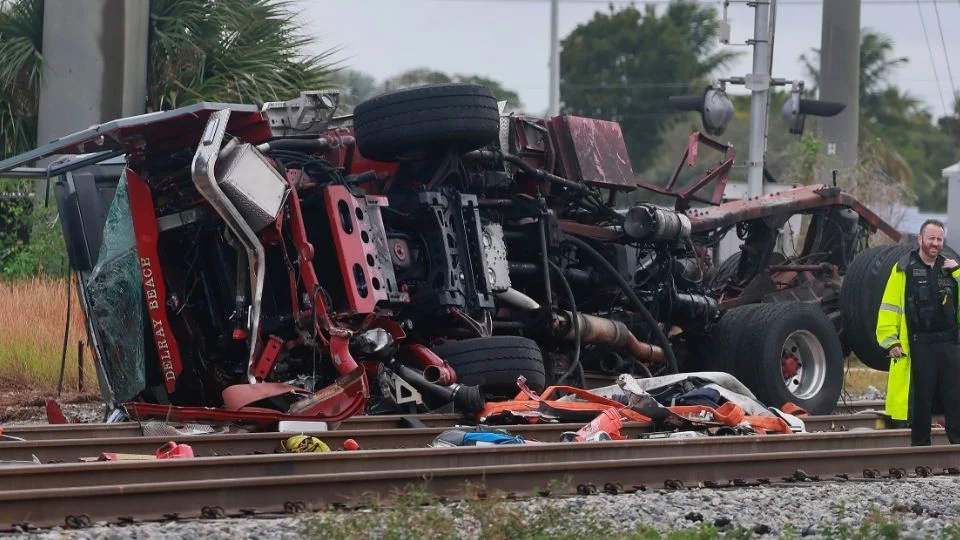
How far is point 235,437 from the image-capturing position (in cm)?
963

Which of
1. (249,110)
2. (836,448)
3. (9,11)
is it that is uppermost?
(9,11)

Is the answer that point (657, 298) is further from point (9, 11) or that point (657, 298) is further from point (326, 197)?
point (9, 11)

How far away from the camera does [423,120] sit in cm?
1180

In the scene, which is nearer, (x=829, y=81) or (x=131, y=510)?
(x=131, y=510)

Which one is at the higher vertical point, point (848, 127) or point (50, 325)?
point (848, 127)

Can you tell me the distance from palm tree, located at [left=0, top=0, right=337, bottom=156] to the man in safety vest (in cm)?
1148

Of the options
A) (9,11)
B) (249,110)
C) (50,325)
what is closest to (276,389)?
(249,110)

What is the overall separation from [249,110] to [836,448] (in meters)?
4.48

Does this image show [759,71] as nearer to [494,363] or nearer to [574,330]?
[574,330]

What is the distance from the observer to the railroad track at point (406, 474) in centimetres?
687

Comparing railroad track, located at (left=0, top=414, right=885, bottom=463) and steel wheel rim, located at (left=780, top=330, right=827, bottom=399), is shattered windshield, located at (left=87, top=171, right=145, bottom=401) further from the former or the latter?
steel wheel rim, located at (left=780, top=330, right=827, bottom=399)

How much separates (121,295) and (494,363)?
8.78 feet

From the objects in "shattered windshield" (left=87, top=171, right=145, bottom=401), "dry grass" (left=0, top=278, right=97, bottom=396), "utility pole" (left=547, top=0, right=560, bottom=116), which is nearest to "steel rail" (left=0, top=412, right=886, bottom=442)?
"shattered windshield" (left=87, top=171, right=145, bottom=401)

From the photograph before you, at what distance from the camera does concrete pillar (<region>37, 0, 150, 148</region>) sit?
20.6 metres
